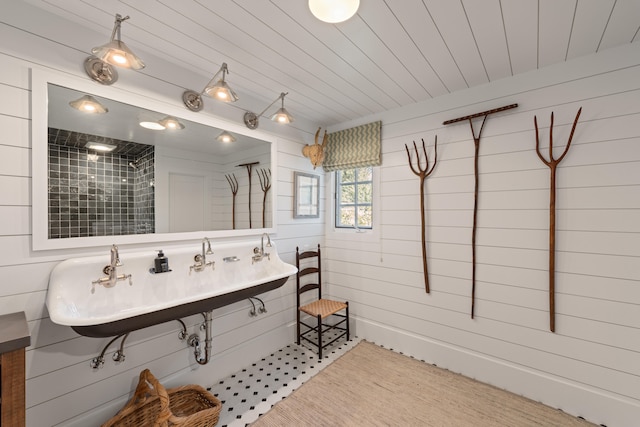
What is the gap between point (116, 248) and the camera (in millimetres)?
1494

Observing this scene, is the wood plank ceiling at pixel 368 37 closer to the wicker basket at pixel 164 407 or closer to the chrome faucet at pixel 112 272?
the chrome faucet at pixel 112 272

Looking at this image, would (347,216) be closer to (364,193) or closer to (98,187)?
(364,193)

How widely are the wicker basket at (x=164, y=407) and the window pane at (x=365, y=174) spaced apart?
2381mm

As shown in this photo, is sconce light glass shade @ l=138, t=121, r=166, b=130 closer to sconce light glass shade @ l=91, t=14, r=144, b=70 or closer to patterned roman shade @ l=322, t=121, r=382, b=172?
sconce light glass shade @ l=91, t=14, r=144, b=70

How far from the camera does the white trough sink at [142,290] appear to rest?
4.16 ft

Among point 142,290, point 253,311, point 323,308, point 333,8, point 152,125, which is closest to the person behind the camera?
point 333,8

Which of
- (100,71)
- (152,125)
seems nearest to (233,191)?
(152,125)

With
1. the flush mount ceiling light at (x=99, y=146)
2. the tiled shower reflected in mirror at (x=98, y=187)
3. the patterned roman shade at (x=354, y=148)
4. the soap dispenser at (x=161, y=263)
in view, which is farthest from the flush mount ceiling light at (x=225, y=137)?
the patterned roman shade at (x=354, y=148)

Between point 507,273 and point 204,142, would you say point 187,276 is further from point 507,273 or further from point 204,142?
point 507,273

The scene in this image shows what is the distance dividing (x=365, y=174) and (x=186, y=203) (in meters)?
1.86

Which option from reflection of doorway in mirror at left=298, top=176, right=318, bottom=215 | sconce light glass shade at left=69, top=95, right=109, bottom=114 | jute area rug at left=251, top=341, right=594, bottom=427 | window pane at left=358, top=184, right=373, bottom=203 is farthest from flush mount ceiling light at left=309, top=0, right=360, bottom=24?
jute area rug at left=251, top=341, right=594, bottom=427

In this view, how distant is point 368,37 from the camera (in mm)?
1570

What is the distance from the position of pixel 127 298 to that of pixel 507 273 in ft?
8.89

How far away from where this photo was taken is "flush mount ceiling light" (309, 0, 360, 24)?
119 cm
